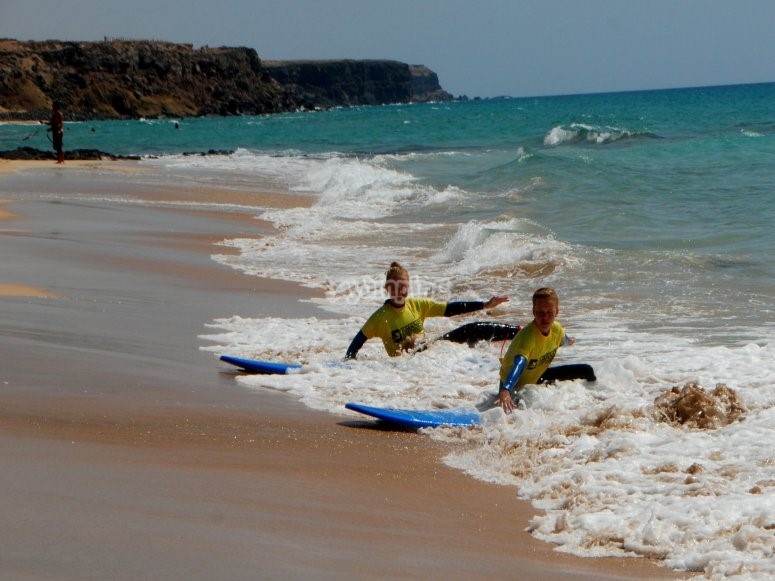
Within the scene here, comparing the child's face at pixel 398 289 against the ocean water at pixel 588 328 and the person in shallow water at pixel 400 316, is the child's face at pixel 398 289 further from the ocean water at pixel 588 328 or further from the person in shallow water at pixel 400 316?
the ocean water at pixel 588 328

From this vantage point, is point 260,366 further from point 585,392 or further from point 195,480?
point 195,480

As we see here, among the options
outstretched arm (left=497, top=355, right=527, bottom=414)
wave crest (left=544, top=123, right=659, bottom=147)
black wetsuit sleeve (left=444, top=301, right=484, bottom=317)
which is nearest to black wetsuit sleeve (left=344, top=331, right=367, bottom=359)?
black wetsuit sleeve (left=444, top=301, right=484, bottom=317)

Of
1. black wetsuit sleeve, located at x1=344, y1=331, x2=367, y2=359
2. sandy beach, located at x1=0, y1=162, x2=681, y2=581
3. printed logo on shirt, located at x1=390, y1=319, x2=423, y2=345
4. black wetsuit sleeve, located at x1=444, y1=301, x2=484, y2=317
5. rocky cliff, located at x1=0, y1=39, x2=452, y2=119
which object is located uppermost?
rocky cliff, located at x1=0, y1=39, x2=452, y2=119

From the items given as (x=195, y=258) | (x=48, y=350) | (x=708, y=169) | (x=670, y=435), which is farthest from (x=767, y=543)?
(x=708, y=169)

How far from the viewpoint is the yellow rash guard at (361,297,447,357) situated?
825 cm

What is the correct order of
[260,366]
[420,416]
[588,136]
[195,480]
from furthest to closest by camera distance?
[588,136] → [260,366] → [420,416] → [195,480]

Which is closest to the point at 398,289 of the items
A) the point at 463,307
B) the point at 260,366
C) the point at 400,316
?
the point at 400,316

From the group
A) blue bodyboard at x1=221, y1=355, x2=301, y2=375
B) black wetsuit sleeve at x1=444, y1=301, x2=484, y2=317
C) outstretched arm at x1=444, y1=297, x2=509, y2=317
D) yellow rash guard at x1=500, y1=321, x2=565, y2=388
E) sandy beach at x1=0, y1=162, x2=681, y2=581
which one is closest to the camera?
sandy beach at x1=0, y1=162, x2=681, y2=581

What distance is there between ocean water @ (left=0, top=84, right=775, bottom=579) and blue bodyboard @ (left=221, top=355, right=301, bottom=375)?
0.59 feet

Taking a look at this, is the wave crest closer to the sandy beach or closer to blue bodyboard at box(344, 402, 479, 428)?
the sandy beach

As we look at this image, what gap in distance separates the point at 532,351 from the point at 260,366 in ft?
7.24

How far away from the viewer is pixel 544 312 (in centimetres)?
697

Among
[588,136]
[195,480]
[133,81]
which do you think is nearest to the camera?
[195,480]

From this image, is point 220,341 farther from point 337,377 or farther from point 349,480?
point 349,480
